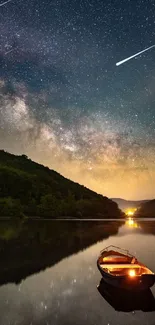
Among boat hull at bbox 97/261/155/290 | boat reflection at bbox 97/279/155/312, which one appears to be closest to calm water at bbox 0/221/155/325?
boat reflection at bbox 97/279/155/312

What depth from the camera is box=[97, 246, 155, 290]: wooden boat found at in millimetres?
20766

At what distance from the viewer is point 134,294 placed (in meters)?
21.3

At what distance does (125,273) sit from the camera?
2361cm

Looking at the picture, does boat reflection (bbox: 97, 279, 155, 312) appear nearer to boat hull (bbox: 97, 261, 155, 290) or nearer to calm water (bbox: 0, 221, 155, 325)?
calm water (bbox: 0, 221, 155, 325)

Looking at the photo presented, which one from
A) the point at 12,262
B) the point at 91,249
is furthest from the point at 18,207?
the point at 12,262

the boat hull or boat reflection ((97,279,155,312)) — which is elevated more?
the boat hull

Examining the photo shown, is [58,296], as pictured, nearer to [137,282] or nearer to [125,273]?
[125,273]

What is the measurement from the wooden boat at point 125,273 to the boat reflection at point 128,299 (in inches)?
28.2

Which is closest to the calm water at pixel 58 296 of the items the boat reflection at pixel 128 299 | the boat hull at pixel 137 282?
the boat reflection at pixel 128 299

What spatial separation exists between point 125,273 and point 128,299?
2.93 metres

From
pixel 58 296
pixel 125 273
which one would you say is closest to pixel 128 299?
pixel 125 273

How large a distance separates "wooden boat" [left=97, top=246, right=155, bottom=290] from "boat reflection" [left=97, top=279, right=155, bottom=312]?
28.2 inches

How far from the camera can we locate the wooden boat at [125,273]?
20766 mm

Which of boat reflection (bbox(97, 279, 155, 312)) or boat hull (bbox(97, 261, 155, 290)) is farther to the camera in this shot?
boat hull (bbox(97, 261, 155, 290))
